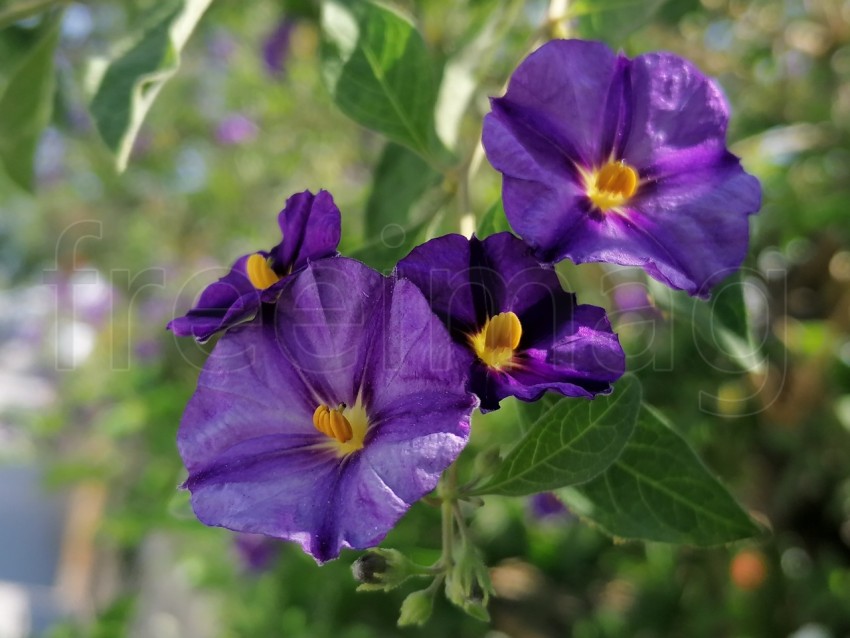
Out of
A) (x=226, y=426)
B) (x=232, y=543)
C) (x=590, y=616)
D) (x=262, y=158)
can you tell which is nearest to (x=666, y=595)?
(x=590, y=616)

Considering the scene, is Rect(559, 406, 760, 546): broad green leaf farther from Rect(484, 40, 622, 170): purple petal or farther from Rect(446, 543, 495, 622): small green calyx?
Rect(484, 40, 622, 170): purple petal

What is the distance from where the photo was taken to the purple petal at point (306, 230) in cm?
68

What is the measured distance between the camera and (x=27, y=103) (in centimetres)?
112

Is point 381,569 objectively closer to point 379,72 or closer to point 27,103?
point 379,72

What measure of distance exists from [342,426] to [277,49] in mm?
→ 2330

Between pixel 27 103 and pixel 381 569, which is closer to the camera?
pixel 381 569

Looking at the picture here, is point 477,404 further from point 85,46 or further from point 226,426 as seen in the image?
point 85,46

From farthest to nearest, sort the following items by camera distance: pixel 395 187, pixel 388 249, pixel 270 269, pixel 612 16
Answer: pixel 395 187, pixel 612 16, pixel 388 249, pixel 270 269

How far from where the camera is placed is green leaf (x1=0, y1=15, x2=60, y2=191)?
110 cm

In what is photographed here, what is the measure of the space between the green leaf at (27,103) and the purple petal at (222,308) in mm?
515

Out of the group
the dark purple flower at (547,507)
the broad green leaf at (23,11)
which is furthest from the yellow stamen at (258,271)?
the dark purple flower at (547,507)

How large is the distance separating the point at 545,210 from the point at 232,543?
2.15 metres

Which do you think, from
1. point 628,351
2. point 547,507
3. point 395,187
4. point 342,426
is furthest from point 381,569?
point 547,507

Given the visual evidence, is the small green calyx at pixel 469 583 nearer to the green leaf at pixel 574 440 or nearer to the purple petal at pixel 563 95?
the green leaf at pixel 574 440
